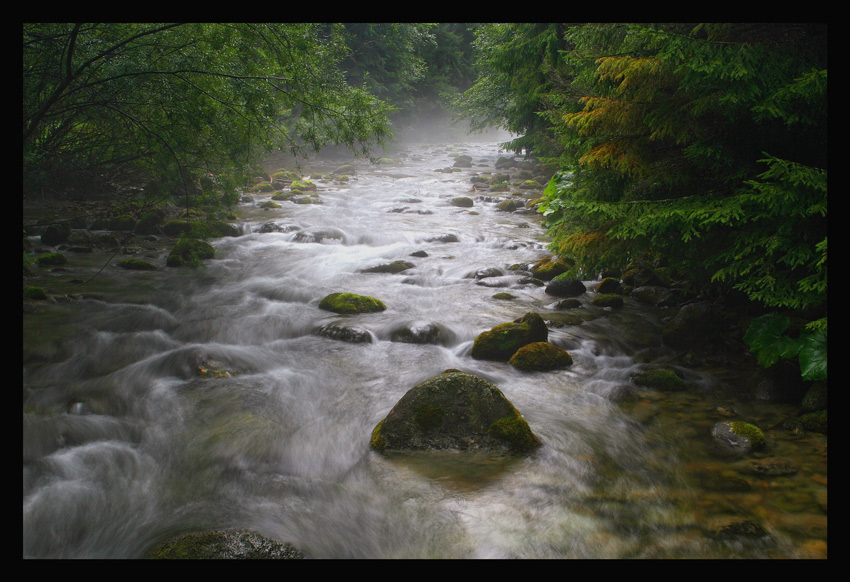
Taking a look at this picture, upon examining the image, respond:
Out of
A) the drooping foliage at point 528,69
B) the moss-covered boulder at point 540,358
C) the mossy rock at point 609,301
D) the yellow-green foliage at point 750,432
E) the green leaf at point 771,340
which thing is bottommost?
the moss-covered boulder at point 540,358

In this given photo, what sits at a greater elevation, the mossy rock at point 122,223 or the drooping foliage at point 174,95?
the drooping foliage at point 174,95

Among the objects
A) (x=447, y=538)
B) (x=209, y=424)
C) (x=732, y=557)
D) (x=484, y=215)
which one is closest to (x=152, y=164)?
(x=209, y=424)

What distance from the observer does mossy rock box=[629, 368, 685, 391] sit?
5.91m

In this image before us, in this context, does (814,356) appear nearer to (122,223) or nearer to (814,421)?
(814,421)

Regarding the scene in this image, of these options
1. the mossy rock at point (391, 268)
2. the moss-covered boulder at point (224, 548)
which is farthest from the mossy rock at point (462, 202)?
the moss-covered boulder at point (224, 548)

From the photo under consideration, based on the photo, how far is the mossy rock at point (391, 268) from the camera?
12.1 meters

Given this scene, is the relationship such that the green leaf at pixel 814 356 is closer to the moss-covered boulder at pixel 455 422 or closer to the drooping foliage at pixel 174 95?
the moss-covered boulder at pixel 455 422

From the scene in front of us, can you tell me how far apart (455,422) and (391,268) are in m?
7.69

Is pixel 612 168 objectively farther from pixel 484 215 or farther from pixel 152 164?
pixel 484 215

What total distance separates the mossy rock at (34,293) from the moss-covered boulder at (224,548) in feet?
24.1

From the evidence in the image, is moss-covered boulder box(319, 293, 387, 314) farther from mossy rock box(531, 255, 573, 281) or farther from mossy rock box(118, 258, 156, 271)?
mossy rock box(118, 258, 156, 271)

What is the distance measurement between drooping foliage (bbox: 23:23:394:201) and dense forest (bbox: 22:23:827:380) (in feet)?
0.13

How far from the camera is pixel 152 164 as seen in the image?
941 centimetres
